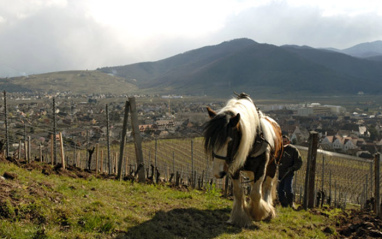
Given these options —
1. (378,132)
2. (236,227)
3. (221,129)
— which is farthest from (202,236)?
(378,132)

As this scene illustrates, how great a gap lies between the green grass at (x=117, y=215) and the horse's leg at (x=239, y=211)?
0.58 ft

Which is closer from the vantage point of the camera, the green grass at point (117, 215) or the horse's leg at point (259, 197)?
the green grass at point (117, 215)

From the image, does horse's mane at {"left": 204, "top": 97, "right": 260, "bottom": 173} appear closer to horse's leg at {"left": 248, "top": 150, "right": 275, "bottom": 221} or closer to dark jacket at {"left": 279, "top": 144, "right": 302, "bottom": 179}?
horse's leg at {"left": 248, "top": 150, "right": 275, "bottom": 221}

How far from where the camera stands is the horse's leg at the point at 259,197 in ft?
23.1

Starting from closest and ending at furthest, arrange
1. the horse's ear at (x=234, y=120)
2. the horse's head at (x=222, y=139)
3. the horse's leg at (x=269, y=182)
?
the horse's head at (x=222, y=139), the horse's ear at (x=234, y=120), the horse's leg at (x=269, y=182)

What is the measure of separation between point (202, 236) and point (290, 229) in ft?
7.61

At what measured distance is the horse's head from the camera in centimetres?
585

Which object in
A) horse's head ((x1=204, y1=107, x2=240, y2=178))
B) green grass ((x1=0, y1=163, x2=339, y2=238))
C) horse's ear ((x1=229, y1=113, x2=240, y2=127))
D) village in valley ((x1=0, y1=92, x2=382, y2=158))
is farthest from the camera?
village in valley ((x1=0, y1=92, x2=382, y2=158))

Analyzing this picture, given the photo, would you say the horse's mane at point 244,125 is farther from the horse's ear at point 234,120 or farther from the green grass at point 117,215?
the green grass at point 117,215

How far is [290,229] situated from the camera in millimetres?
7141

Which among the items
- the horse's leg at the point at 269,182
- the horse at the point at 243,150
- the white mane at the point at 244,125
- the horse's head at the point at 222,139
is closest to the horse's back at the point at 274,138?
the horse at the point at 243,150

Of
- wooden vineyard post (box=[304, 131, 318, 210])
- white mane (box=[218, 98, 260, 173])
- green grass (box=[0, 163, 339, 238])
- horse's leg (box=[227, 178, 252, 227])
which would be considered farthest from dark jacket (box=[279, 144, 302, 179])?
white mane (box=[218, 98, 260, 173])

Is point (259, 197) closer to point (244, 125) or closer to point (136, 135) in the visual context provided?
point (244, 125)

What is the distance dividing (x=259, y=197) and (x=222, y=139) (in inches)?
81.0
